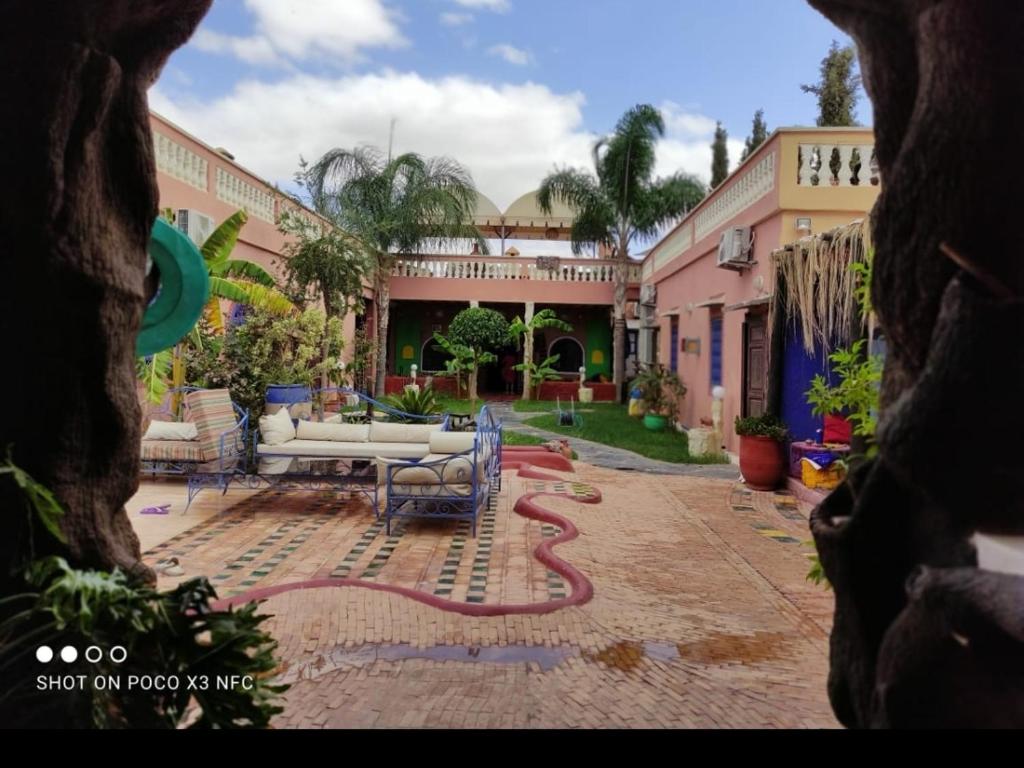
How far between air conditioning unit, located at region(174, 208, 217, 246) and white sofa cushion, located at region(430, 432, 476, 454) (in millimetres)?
4583

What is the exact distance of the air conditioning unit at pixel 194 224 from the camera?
9375 mm

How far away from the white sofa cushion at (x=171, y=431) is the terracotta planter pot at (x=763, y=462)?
21.8ft

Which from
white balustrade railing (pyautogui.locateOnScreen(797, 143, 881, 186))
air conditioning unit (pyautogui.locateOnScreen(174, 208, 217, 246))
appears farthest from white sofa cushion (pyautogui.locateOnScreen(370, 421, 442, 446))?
white balustrade railing (pyautogui.locateOnScreen(797, 143, 881, 186))

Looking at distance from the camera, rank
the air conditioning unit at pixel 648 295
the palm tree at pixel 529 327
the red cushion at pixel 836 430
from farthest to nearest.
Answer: the air conditioning unit at pixel 648 295 < the palm tree at pixel 529 327 < the red cushion at pixel 836 430

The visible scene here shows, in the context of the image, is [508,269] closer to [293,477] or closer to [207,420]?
[207,420]

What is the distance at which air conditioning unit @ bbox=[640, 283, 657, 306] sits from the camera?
20758 millimetres

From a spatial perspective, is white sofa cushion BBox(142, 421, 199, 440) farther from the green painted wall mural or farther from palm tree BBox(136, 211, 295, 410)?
the green painted wall mural

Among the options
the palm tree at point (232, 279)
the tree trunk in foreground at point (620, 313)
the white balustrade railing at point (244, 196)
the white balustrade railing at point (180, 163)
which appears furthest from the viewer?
the tree trunk in foreground at point (620, 313)

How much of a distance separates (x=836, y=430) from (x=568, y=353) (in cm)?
1878

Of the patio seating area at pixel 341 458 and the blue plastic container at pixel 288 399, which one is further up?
the blue plastic container at pixel 288 399

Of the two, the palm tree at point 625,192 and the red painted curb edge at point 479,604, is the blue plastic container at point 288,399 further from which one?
the palm tree at point 625,192

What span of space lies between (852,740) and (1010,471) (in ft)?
2.30

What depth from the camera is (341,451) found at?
24.7 feet

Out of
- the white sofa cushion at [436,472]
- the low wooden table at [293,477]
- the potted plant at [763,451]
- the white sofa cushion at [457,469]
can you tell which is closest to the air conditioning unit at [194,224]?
the low wooden table at [293,477]
